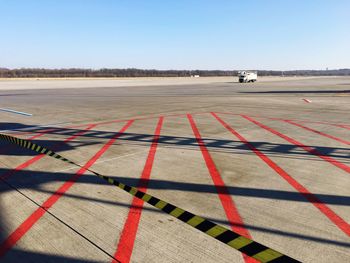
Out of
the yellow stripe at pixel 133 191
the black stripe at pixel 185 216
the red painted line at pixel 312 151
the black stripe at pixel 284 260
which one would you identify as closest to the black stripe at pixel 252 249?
the black stripe at pixel 284 260

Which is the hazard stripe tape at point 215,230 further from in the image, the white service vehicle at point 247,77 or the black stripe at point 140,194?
the white service vehicle at point 247,77

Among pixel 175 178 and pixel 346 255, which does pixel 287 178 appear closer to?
pixel 175 178

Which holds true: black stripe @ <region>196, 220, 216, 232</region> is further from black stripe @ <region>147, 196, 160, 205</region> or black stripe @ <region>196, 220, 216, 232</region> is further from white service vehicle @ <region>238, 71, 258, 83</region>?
white service vehicle @ <region>238, 71, 258, 83</region>

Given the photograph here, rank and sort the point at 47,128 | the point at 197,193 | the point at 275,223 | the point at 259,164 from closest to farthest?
the point at 275,223, the point at 197,193, the point at 259,164, the point at 47,128

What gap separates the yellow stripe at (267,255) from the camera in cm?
389

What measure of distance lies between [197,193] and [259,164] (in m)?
2.67

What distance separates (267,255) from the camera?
3.96 meters

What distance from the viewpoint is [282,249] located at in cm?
424

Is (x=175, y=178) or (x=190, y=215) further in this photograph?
(x=175, y=178)

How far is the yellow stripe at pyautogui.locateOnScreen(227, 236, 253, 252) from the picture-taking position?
4.22 metres

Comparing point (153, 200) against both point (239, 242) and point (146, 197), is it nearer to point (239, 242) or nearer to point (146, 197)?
point (146, 197)

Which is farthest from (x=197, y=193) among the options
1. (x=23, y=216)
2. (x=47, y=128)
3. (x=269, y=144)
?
(x=47, y=128)

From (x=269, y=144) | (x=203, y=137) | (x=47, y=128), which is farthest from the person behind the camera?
(x=47, y=128)

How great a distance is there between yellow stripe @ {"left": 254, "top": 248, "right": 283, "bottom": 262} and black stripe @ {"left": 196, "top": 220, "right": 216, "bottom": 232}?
959 millimetres
